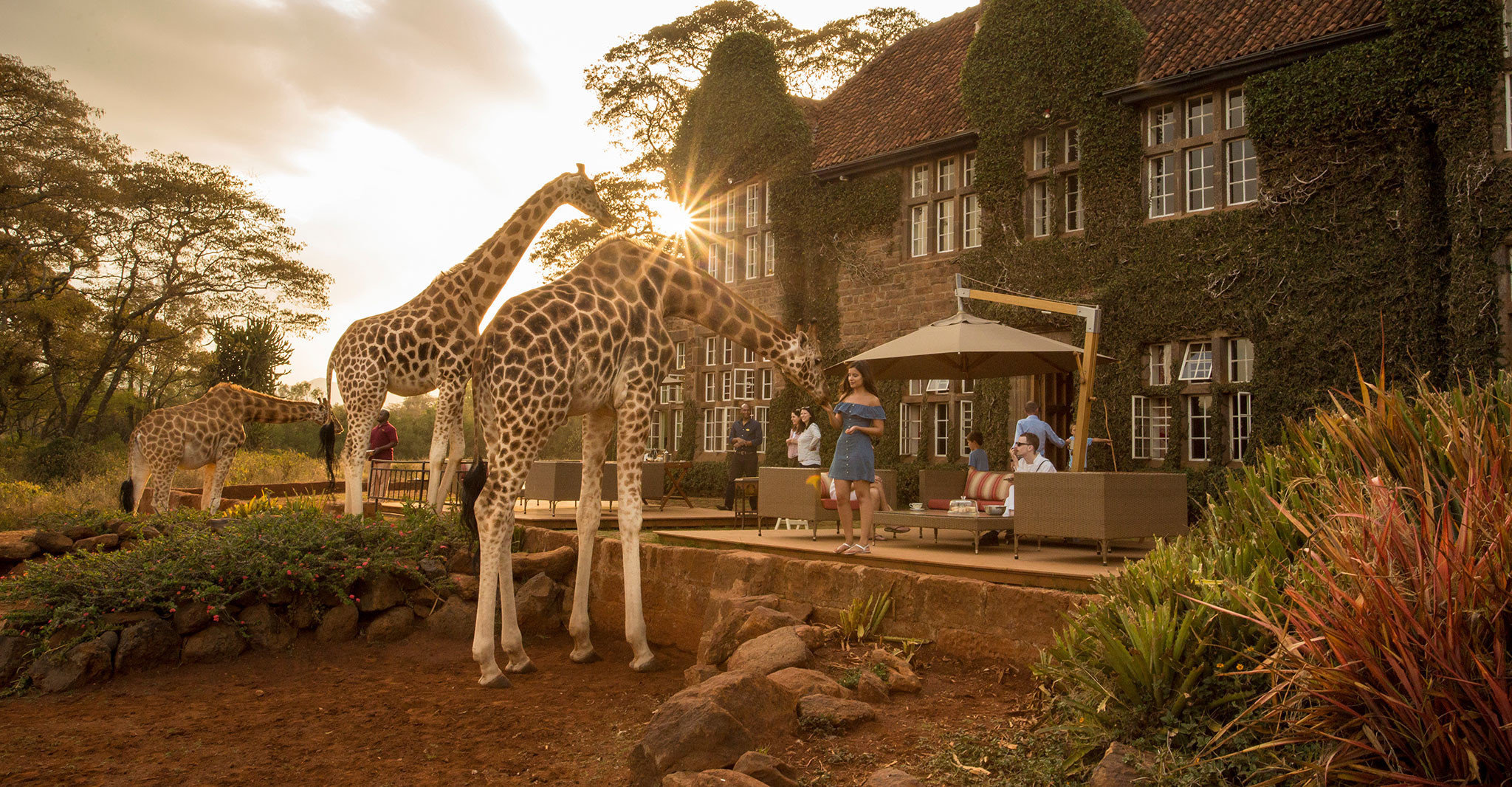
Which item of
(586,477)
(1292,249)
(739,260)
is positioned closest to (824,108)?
(739,260)

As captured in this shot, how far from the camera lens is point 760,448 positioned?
65.1 ft

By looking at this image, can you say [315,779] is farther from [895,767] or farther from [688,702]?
[895,767]

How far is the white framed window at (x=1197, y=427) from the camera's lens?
44.9ft

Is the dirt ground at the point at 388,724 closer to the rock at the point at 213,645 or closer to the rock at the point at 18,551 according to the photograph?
the rock at the point at 213,645

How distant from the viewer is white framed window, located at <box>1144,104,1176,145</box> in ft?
46.6

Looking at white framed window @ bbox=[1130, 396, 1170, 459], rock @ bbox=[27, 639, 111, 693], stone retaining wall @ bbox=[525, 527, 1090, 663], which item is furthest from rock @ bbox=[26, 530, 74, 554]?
white framed window @ bbox=[1130, 396, 1170, 459]

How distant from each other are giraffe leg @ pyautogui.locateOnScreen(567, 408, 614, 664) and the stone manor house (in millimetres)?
8746

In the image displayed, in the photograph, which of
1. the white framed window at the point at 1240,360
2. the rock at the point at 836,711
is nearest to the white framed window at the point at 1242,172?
the white framed window at the point at 1240,360

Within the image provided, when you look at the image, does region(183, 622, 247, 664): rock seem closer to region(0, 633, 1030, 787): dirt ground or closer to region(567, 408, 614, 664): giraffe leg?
region(0, 633, 1030, 787): dirt ground

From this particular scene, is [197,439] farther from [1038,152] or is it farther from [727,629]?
[1038,152]

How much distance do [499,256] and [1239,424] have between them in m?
9.83

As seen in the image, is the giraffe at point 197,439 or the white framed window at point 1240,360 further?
the white framed window at point 1240,360

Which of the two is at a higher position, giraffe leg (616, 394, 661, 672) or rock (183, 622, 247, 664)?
giraffe leg (616, 394, 661, 672)

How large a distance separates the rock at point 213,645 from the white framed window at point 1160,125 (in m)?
13.0
